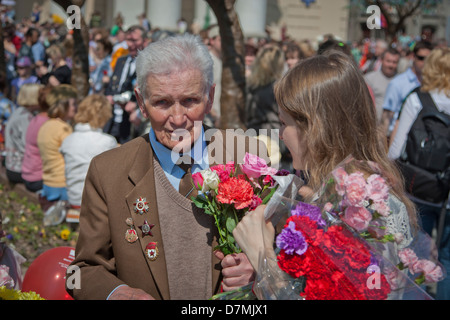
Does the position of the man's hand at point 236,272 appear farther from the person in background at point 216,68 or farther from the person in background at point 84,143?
the person in background at point 216,68

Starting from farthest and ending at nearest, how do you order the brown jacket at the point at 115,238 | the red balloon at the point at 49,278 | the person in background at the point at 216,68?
the person in background at the point at 216,68 → the red balloon at the point at 49,278 → the brown jacket at the point at 115,238

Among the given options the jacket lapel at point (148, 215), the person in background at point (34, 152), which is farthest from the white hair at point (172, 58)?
the person in background at point (34, 152)

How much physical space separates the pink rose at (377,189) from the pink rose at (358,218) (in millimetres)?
60

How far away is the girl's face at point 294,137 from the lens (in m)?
2.15

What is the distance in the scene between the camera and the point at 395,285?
5.54 ft

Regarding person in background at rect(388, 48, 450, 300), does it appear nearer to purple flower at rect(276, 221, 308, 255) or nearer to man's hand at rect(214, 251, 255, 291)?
Answer: man's hand at rect(214, 251, 255, 291)

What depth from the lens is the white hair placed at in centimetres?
231

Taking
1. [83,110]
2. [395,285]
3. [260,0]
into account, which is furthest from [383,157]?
[260,0]

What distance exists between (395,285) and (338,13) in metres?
31.1

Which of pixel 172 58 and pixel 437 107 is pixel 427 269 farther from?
pixel 437 107

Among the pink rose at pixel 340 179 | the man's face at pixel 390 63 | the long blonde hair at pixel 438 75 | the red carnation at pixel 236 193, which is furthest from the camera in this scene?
the man's face at pixel 390 63

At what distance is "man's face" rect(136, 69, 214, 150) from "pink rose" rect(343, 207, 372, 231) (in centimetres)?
86

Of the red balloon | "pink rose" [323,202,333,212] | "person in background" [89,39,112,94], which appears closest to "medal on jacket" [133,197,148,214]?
"pink rose" [323,202,333,212]
